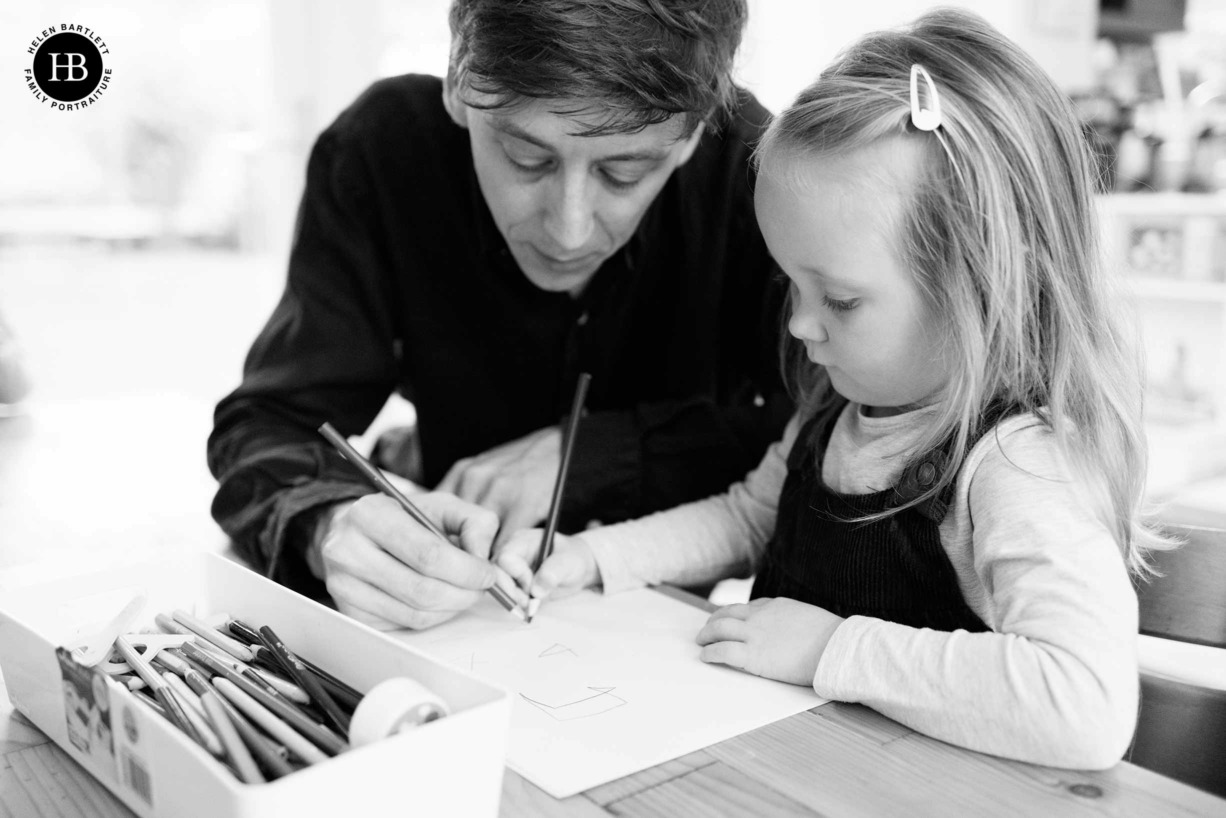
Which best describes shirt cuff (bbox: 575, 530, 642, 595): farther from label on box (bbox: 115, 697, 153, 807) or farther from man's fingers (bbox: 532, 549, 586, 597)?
label on box (bbox: 115, 697, 153, 807)

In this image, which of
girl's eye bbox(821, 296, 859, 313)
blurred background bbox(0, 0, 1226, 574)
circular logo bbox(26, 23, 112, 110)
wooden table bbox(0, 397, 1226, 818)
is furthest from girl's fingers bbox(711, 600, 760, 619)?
blurred background bbox(0, 0, 1226, 574)

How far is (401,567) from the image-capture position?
2.62 feet

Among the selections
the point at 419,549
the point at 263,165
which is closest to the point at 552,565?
the point at 419,549

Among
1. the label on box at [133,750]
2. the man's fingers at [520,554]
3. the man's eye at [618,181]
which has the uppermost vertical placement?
the man's eye at [618,181]

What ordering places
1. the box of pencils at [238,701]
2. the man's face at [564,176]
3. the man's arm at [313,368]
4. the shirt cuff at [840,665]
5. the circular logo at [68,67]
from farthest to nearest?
1. the circular logo at [68,67]
2. the man's arm at [313,368]
3. the man's face at [564,176]
4. the shirt cuff at [840,665]
5. the box of pencils at [238,701]

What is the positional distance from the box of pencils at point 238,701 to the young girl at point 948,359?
0.26 m

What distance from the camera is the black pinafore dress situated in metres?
0.77

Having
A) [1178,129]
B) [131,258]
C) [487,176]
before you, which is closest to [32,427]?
[487,176]

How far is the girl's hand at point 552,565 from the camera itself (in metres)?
0.86

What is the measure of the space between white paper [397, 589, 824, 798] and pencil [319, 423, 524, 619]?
0.02 metres

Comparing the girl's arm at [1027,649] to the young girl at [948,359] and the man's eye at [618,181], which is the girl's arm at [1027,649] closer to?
the young girl at [948,359]

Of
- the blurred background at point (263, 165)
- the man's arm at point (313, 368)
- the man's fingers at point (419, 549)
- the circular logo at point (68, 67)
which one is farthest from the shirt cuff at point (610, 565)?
the blurred background at point (263, 165)

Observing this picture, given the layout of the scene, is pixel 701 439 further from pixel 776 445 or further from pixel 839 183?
pixel 839 183

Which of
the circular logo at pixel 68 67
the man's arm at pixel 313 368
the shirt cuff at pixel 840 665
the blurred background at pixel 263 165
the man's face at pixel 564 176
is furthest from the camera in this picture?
the blurred background at pixel 263 165
